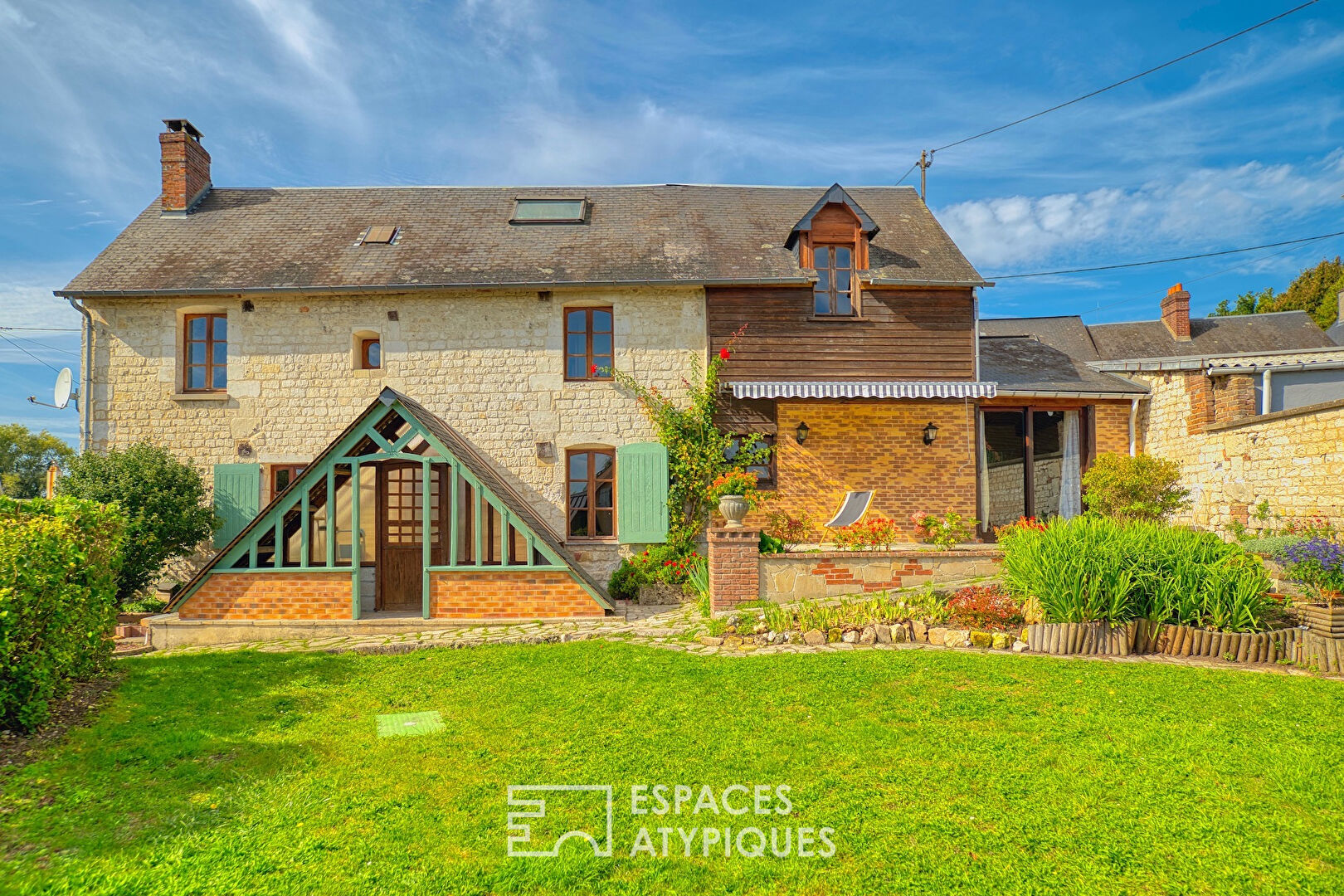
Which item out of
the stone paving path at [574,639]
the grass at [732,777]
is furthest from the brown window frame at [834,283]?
the grass at [732,777]

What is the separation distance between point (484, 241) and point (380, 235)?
2.50 meters

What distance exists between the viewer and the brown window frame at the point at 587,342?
1483 centimetres

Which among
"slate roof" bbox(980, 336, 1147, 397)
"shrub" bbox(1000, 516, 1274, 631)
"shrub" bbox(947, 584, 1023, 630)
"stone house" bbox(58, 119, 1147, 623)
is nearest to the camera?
"shrub" bbox(1000, 516, 1274, 631)

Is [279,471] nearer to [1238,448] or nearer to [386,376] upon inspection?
[386,376]

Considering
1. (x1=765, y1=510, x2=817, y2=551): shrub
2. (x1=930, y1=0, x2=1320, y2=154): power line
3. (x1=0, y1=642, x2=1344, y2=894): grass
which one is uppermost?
(x1=930, y1=0, x2=1320, y2=154): power line

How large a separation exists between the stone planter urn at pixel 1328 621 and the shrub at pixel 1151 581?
49 cm

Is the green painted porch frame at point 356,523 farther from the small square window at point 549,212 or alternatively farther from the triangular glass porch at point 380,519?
the small square window at point 549,212

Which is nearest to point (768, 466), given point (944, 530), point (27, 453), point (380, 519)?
point (944, 530)

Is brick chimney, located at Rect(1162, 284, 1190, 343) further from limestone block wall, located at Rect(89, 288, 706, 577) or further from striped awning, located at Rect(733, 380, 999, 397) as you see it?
limestone block wall, located at Rect(89, 288, 706, 577)

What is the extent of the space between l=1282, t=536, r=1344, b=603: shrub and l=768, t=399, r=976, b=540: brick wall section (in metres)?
7.35

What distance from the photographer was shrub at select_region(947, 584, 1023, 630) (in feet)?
28.3

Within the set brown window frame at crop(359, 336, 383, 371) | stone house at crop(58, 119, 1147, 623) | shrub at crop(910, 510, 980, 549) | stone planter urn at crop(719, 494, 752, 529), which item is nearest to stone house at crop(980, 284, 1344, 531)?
stone house at crop(58, 119, 1147, 623)

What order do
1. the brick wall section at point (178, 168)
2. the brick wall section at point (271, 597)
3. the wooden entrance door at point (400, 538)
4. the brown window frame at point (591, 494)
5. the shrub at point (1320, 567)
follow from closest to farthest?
the shrub at point (1320, 567)
the brick wall section at point (271, 597)
the wooden entrance door at point (400, 538)
the brown window frame at point (591, 494)
the brick wall section at point (178, 168)

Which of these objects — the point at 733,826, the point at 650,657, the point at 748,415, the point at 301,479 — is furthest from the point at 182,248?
the point at 733,826
